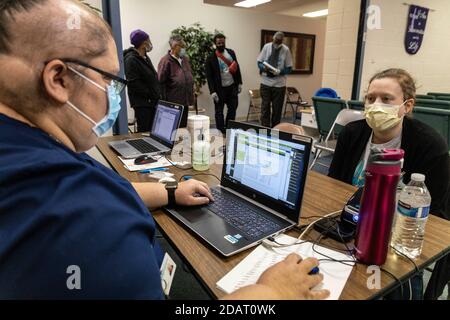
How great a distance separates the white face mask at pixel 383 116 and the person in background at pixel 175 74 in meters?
Answer: 3.03

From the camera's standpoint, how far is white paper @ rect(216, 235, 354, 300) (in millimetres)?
735

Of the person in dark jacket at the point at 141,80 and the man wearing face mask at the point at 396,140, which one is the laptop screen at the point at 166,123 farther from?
the person in dark jacket at the point at 141,80

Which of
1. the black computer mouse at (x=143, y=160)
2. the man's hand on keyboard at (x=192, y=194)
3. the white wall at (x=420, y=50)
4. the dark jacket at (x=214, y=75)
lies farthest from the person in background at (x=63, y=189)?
the white wall at (x=420, y=50)

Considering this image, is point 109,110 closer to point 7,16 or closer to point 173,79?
point 7,16

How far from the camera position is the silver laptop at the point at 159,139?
186 cm

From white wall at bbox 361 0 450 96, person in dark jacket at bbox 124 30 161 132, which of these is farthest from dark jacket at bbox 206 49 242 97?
white wall at bbox 361 0 450 96

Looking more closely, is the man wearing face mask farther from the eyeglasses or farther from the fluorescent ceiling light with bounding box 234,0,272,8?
the fluorescent ceiling light with bounding box 234,0,272,8

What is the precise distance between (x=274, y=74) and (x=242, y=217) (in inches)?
163

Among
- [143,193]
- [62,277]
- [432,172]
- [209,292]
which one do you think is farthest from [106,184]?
[432,172]

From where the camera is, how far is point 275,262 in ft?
2.70

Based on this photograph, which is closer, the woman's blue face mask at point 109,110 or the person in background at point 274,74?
the woman's blue face mask at point 109,110

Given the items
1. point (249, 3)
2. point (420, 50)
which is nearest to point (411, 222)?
point (420, 50)

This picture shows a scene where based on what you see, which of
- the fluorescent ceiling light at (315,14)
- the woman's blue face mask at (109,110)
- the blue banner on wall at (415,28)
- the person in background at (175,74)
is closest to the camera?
the woman's blue face mask at (109,110)
